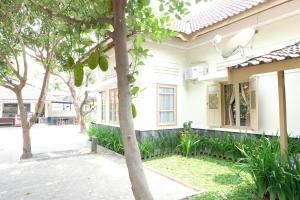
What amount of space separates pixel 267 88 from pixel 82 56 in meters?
6.54

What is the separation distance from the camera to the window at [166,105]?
9.38 m

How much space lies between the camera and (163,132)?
934cm

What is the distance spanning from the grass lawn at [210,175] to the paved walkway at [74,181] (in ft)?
1.41

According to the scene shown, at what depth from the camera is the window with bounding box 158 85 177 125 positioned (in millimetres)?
9383

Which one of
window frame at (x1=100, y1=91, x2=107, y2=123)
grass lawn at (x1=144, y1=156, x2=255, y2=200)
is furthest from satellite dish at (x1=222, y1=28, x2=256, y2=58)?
window frame at (x1=100, y1=91, x2=107, y2=123)

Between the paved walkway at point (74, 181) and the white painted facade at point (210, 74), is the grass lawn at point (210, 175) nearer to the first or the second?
the paved walkway at point (74, 181)

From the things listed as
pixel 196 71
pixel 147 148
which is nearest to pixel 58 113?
pixel 147 148

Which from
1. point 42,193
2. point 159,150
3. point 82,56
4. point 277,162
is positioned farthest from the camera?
point 159,150

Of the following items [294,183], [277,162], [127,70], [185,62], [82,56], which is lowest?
[294,183]

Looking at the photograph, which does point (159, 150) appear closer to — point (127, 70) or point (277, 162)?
point (277, 162)

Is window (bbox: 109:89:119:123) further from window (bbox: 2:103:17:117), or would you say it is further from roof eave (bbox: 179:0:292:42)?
window (bbox: 2:103:17:117)

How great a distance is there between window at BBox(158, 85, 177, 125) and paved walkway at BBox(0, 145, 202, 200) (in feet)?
7.65

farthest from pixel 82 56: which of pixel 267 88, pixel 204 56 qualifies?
pixel 204 56

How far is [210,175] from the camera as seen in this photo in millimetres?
6332
